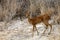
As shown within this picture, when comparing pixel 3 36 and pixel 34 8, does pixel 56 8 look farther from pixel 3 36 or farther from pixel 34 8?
pixel 3 36

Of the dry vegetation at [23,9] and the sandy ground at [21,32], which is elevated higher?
the dry vegetation at [23,9]

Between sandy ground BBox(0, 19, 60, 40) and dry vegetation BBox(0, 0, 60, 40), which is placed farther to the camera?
dry vegetation BBox(0, 0, 60, 40)

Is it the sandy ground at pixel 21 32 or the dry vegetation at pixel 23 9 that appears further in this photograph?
the dry vegetation at pixel 23 9

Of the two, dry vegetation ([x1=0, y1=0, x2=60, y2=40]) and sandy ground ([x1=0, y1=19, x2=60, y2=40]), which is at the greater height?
dry vegetation ([x1=0, y1=0, x2=60, y2=40])

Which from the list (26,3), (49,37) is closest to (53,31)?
(49,37)

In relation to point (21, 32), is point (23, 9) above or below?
above

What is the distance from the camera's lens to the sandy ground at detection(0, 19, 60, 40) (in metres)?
3.47

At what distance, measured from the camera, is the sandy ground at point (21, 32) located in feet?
11.4

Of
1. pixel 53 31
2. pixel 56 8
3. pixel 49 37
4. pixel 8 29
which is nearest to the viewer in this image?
pixel 49 37

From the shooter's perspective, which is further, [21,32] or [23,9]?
[23,9]

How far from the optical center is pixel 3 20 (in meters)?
4.59

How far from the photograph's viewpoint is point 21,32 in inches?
148

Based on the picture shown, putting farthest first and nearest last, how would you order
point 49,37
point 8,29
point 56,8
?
1. point 56,8
2. point 8,29
3. point 49,37

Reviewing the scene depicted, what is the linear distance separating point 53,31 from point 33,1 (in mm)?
1248
